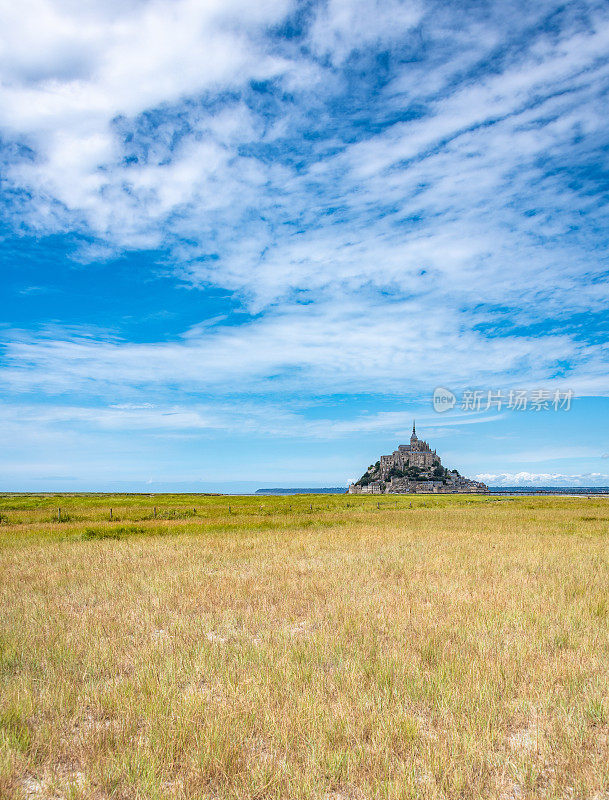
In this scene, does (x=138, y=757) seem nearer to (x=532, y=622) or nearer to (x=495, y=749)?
(x=495, y=749)

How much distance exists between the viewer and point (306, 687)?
6301 millimetres

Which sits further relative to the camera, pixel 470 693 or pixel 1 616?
pixel 1 616

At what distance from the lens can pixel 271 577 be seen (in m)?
13.9

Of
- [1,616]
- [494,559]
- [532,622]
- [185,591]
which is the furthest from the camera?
[494,559]

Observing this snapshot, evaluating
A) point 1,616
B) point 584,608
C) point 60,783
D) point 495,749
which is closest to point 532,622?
point 584,608

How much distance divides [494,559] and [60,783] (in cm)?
1605

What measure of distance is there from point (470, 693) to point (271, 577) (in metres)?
8.63

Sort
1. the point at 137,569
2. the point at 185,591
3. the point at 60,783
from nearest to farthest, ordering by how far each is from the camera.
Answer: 1. the point at 60,783
2. the point at 185,591
3. the point at 137,569

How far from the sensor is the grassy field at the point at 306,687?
4441 mm

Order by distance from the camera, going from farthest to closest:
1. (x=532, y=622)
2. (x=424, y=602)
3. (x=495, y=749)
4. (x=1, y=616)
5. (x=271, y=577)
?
(x=271, y=577)
(x=424, y=602)
(x=1, y=616)
(x=532, y=622)
(x=495, y=749)

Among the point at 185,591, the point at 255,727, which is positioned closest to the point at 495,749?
the point at 255,727

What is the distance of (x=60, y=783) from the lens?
439cm

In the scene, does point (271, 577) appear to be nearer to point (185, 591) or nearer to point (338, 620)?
point (185, 591)

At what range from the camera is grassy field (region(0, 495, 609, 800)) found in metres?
4.44
